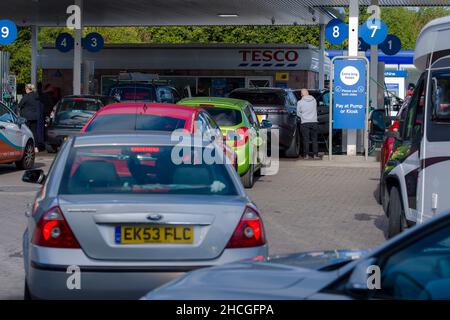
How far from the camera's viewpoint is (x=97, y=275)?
22.0 feet

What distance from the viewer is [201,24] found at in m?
45.5

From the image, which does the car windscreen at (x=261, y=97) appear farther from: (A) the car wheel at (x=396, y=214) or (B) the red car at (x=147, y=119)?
(A) the car wheel at (x=396, y=214)

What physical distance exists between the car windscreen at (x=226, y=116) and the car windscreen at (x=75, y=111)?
7.33 meters

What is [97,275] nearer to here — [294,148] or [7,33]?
[294,148]

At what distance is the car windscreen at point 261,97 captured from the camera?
2516 centimetres

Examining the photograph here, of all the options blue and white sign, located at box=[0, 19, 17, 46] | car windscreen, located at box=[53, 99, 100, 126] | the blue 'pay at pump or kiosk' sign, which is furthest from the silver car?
blue and white sign, located at box=[0, 19, 17, 46]

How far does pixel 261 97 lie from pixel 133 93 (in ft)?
18.9

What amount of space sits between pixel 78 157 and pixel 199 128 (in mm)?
6578

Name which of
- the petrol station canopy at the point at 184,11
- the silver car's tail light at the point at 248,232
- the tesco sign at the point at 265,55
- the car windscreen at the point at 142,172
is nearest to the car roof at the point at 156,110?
the car windscreen at the point at 142,172

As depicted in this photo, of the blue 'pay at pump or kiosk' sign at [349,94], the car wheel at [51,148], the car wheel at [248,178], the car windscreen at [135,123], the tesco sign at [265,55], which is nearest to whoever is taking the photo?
the car windscreen at [135,123]

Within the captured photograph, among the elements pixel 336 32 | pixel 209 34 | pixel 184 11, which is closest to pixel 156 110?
pixel 336 32

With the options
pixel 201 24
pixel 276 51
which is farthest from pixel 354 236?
pixel 201 24

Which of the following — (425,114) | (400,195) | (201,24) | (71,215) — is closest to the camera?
(71,215)
